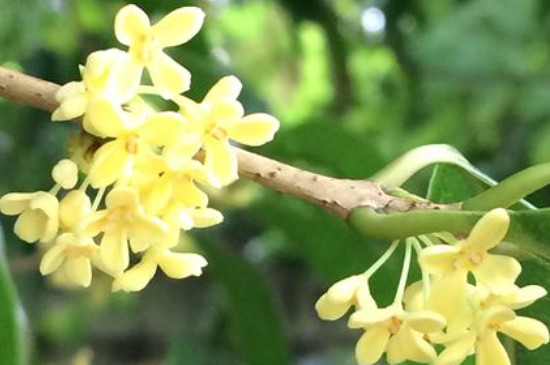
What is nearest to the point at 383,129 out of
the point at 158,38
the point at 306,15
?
the point at 306,15

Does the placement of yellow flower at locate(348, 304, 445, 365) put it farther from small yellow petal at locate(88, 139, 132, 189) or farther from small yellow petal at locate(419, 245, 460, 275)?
small yellow petal at locate(88, 139, 132, 189)

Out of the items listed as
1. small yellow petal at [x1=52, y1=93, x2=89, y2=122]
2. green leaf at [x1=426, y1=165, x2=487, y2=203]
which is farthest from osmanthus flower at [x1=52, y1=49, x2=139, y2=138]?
green leaf at [x1=426, y1=165, x2=487, y2=203]

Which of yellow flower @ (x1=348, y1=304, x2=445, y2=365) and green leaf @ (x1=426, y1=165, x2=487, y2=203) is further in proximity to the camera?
green leaf @ (x1=426, y1=165, x2=487, y2=203)

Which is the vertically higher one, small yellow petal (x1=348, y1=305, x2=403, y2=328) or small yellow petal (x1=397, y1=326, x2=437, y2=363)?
small yellow petal (x1=348, y1=305, x2=403, y2=328)

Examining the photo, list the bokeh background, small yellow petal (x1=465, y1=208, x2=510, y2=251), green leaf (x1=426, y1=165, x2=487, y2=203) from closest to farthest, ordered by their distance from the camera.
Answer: small yellow petal (x1=465, y1=208, x2=510, y2=251)
green leaf (x1=426, y1=165, x2=487, y2=203)
the bokeh background

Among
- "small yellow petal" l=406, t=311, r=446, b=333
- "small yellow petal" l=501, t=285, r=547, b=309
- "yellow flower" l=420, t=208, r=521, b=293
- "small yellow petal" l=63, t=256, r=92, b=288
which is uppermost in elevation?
"yellow flower" l=420, t=208, r=521, b=293

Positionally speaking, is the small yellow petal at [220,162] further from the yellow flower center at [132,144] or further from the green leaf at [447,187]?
the green leaf at [447,187]

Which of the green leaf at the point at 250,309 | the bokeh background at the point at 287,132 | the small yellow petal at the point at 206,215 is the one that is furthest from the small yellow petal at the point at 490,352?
the green leaf at the point at 250,309

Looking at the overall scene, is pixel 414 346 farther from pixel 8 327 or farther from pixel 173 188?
pixel 8 327
